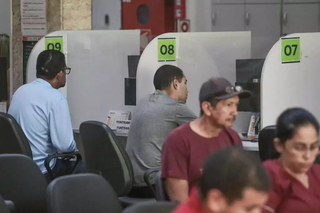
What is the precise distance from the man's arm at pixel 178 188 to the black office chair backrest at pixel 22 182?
3.14ft

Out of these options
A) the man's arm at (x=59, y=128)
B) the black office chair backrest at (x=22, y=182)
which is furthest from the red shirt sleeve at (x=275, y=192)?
the man's arm at (x=59, y=128)

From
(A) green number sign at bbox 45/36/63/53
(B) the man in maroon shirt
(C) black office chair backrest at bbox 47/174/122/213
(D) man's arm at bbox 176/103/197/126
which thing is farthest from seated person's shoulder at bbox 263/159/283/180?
(A) green number sign at bbox 45/36/63/53

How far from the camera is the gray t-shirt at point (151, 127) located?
3.59 m

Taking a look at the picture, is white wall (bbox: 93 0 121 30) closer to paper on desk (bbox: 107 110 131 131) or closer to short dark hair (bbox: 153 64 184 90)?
paper on desk (bbox: 107 110 131 131)

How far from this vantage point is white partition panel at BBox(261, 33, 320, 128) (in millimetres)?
4133

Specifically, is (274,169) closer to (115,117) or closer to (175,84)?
(175,84)

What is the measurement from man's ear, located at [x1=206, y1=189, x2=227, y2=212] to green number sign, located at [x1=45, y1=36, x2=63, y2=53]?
3.91 metres

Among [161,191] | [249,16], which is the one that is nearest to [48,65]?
[161,191]

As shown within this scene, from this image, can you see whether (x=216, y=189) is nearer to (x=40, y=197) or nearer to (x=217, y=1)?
(x=40, y=197)

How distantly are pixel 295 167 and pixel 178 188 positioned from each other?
1.73 ft

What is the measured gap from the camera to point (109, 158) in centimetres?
377

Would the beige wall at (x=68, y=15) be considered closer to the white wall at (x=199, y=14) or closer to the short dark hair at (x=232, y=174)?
the white wall at (x=199, y=14)

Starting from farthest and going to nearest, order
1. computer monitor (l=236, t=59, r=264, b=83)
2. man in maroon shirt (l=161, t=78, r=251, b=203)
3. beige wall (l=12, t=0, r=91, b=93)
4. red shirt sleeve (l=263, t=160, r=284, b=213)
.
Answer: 1. beige wall (l=12, t=0, r=91, b=93)
2. computer monitor (l=236, t=59, r=264, b=83)
3. man in maroon shirt (l=161, t=78, r=251, b=203)
4. red shirt sleeve (l=263, t=160, r=284, b=213)

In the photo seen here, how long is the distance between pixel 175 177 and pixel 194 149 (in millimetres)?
129
